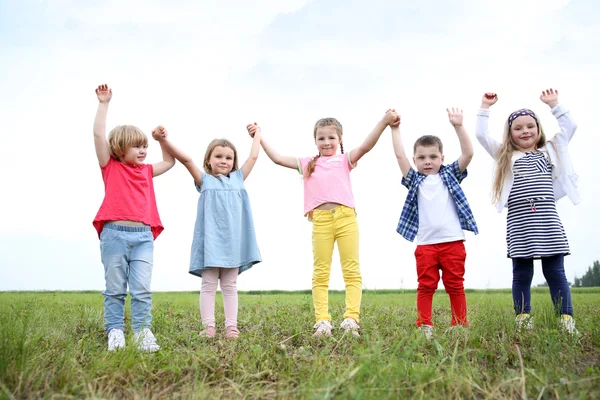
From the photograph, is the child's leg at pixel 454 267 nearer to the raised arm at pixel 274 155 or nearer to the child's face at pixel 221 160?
the raised arm at pixel 274 155

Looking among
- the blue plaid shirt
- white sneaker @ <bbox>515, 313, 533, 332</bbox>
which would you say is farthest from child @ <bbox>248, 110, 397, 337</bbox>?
white sneaker @ <bbox>515, 313, 533, 332</bbox>

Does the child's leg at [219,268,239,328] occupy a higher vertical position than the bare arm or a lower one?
lower

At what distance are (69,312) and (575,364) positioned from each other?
7.09 meters

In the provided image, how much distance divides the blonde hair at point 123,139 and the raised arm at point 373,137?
255cm

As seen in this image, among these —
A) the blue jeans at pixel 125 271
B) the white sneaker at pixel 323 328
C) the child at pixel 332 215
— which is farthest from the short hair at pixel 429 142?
the blue jeans at pixel 125 271

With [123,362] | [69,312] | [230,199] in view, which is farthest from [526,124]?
[69,312]

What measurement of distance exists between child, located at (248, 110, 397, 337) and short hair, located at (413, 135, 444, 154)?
502 mm

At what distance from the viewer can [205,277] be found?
640 cm

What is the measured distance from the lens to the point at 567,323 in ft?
19.6

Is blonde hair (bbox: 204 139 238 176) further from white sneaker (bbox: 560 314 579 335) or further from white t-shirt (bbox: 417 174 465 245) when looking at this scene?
white sneaker (bbox: 560 314 579 335)

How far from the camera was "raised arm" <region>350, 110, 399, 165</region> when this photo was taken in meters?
6.26

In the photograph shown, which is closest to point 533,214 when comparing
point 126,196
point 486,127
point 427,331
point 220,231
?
point 486,127

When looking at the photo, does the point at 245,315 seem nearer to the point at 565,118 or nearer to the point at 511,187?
Answer: the point at 511,187

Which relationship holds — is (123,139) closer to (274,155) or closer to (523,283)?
(274,155)
